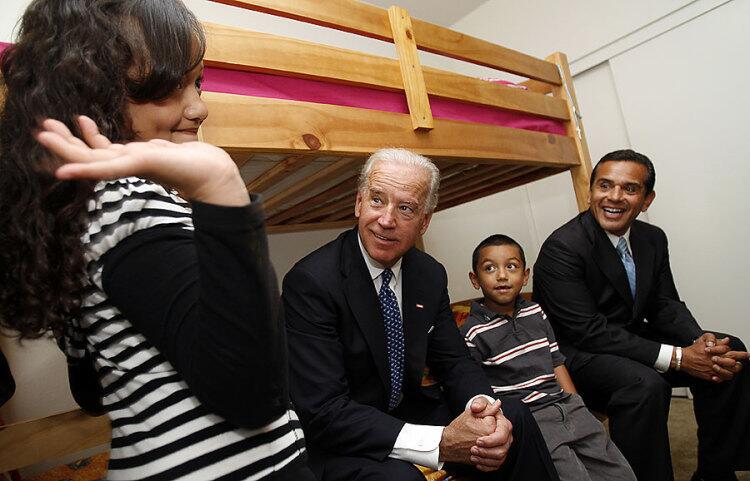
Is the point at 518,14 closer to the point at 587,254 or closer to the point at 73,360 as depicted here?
the point at 587,254

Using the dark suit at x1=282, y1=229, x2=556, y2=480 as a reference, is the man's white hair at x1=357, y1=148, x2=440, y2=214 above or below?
above

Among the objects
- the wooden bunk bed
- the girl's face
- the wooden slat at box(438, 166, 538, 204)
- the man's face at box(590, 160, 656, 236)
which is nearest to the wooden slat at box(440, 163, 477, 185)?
the wooden bunk bed

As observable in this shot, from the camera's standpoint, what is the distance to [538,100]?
76.5 inches

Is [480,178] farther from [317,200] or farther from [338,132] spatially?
[338,132]

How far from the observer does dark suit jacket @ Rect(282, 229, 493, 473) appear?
1.07m

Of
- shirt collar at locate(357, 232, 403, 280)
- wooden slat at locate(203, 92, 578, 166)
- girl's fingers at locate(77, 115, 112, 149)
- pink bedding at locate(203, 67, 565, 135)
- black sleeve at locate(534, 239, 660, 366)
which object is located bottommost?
black sleeve at locate(534, 239, 660, 366)

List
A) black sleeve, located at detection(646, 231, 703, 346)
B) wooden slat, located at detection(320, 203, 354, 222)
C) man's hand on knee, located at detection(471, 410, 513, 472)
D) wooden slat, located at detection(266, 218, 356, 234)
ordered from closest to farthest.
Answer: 1. man's hand on knee, located at detection(471, 410, 513, 472)
2. black sleeve, located at detection(646, 231, 703, 346)
3. wooden slat, located at detection(320, 203, 354, 222)
4. wooden slat, located at detection(266, 218, 356, 234)

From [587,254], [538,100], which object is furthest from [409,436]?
[538,100]

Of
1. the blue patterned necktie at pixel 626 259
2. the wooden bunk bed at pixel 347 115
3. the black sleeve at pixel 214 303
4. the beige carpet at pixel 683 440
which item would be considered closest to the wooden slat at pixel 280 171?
the wooden bunk bed at pixel 347 115

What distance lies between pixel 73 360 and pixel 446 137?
121cm

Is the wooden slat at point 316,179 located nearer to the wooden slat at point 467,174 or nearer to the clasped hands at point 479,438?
the wooden slat at point 467,174

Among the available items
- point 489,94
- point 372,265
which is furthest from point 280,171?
point 489,94

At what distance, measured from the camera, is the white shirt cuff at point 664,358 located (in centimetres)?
157

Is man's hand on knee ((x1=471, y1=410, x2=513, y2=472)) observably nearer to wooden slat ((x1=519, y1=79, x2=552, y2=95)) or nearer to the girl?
the girl
